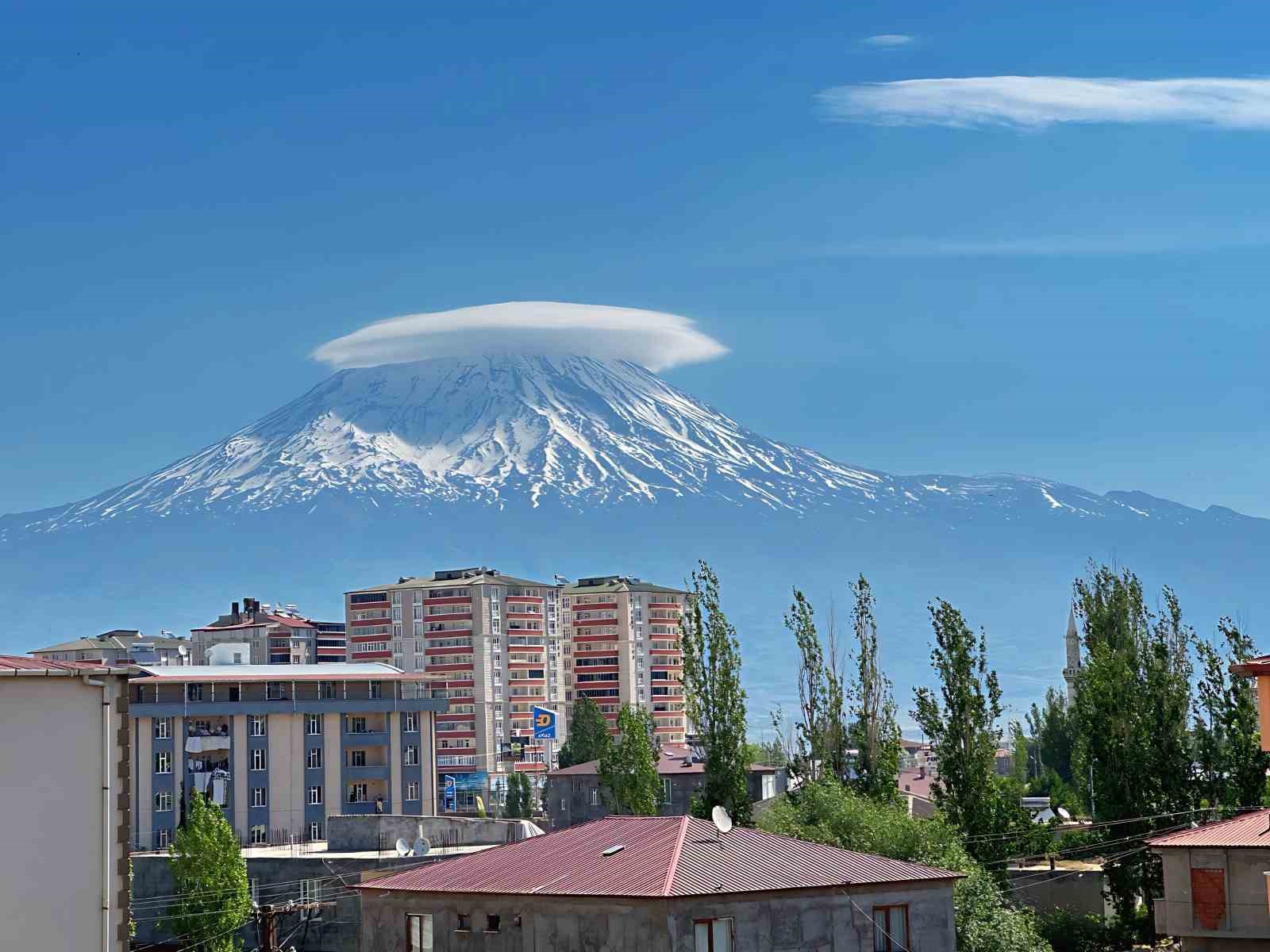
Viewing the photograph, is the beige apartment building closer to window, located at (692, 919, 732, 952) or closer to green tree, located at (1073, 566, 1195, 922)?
window, located at (692, 919, 732, 952)

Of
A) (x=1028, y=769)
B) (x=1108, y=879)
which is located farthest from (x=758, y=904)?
(x=1028, y=769)

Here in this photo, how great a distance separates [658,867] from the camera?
126 feet

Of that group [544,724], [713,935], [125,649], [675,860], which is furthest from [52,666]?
[544,724]

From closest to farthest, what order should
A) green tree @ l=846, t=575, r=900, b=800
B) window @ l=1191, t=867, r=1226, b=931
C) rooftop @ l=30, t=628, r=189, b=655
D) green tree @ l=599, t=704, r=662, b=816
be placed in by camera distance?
window @ l=1191, t=867, r=1226, b=931 < green tree @ l=846, t=575, r=900, b=800 < green tree @ l=599, t=704, r=662, b=816 < rooftop @ l=30, t=628, r=189, b=655

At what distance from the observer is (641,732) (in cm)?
8394

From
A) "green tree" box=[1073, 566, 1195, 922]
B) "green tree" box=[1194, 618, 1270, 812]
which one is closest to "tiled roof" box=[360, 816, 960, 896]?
"green tree" box=[1073, 566, 1195, 922]

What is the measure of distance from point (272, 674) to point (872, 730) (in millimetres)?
48441

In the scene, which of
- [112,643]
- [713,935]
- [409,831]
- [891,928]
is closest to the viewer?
[713,935]

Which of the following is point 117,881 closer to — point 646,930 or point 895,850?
point 646,930

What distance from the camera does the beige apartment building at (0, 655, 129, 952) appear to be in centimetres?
2362

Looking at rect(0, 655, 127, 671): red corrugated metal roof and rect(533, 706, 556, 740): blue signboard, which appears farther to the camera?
rect(533, 706, 556, 740): blue signboard

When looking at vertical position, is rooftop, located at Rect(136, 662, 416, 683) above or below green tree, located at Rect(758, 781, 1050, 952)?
above

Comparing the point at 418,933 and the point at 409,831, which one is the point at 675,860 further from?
the point at 409,831

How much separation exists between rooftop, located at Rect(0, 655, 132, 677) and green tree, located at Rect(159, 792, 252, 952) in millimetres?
44750
